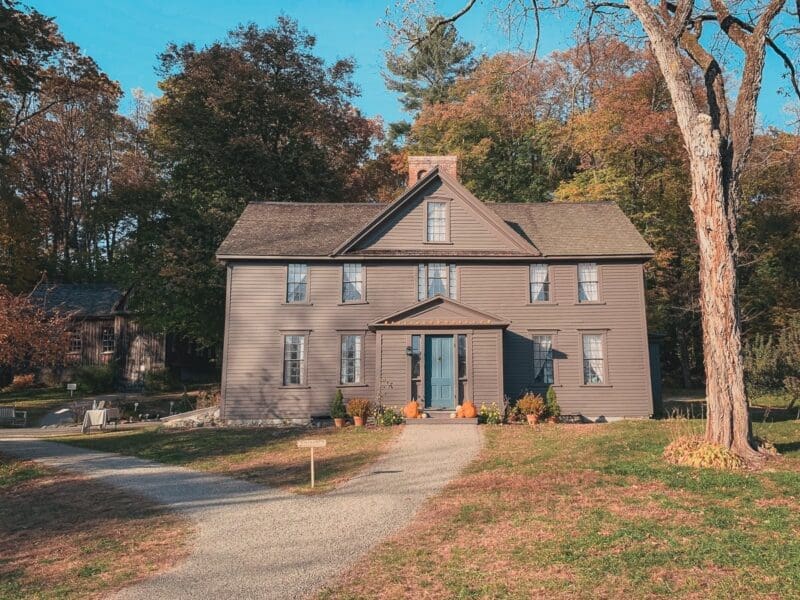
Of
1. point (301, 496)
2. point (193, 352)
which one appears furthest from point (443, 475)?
point (193, 352)

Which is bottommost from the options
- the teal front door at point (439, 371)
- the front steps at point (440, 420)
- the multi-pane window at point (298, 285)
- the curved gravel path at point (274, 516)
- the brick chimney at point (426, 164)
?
the curved gravel path at point (274, 516)

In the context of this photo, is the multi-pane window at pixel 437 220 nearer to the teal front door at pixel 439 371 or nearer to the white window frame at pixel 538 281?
the white window frame at pixel 538 281

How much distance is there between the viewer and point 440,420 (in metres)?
19.2

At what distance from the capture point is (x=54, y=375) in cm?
3619

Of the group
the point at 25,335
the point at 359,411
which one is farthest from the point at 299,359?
the point at 25,335

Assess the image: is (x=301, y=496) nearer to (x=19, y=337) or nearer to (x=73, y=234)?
(x=19, y=337)

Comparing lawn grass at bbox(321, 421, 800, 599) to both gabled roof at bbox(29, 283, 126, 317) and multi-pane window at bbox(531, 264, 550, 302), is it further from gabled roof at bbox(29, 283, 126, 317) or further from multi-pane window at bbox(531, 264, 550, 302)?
gabled roof at bbox(29, 283, 126, 317)

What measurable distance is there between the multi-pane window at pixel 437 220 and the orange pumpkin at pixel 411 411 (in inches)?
248

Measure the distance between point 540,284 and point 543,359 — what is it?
276 cm

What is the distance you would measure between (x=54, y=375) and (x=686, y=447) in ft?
119

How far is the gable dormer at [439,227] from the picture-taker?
71.5 feet

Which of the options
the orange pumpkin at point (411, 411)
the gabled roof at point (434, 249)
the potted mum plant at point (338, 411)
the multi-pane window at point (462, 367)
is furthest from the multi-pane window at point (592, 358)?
the potted mum plant at point (338, 411)

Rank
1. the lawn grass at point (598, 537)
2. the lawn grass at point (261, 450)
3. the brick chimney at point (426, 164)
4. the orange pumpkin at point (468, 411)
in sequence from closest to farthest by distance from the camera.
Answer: the lawn grass at point (598, 537) → the lawn grass at point (261, 450) → the orange pumpkin at point (468, 411) → the brick chimney at point (426, 164)

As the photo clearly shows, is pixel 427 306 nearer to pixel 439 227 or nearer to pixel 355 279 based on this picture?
pixel 355 279
